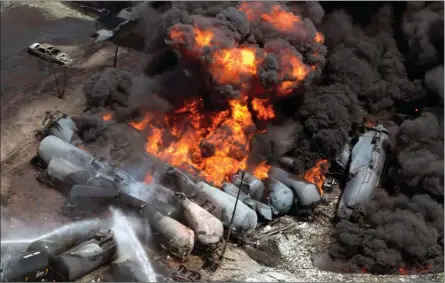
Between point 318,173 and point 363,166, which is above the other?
point 363,166

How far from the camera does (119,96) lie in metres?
36.7

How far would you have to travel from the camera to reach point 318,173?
1423 inches

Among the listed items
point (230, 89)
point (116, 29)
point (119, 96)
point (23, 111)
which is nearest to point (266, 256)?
point (230, 89)

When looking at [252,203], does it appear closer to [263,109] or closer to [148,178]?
[148,178]

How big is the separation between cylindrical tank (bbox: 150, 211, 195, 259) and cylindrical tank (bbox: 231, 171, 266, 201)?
543 centimetres

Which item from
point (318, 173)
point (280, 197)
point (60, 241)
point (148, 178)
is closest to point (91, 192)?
point (60, 241)

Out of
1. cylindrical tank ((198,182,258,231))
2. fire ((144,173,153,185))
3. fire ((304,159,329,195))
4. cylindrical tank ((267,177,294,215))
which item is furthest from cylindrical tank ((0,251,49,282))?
fire ((304,159,329,195))

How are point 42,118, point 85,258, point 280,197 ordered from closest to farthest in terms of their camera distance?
1. point 85,258
2. point 280,197
3. point 42,118

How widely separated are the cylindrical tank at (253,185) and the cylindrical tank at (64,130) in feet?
33.2

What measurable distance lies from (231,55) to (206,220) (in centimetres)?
1098

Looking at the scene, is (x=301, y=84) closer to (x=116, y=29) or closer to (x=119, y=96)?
(x=119, y=96)

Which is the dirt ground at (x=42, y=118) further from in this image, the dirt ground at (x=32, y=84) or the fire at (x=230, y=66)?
the fire at (x=230, y=66)

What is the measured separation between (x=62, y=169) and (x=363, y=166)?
1818cm

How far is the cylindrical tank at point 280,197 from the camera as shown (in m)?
32.6
